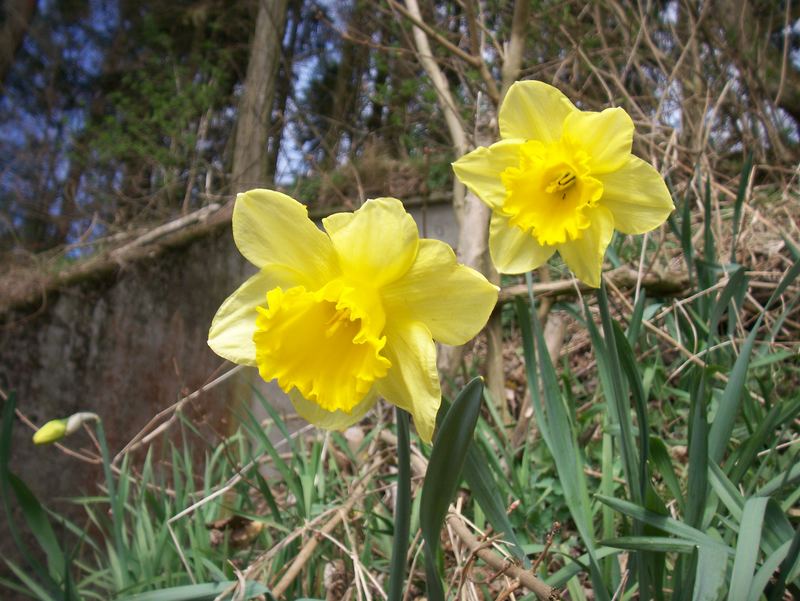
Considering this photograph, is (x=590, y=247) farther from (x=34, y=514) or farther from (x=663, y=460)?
(x=34, y=514)

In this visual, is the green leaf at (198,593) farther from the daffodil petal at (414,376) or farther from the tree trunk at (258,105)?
the tree trunk at (258,105)

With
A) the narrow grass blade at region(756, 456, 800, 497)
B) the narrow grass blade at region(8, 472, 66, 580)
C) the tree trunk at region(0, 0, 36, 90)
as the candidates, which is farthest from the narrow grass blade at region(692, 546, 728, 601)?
the tree trunk at region(0, 0, 36, 90)

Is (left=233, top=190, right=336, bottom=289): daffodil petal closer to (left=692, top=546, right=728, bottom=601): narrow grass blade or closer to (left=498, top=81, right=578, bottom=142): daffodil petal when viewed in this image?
(left=498, top=81, right=578, bottom=142): daffodil petal

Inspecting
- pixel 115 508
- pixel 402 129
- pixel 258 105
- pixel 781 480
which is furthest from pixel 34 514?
pixel 258 105

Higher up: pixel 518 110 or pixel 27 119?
pixel 27 119

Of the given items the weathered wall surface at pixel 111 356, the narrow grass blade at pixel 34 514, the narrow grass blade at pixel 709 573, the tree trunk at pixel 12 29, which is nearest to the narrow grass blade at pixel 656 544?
the narrow grass blade at pixel 709 573

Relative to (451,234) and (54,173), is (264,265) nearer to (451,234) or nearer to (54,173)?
(451,234)

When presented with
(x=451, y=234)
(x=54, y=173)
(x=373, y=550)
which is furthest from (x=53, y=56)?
(x=373, y=550)
